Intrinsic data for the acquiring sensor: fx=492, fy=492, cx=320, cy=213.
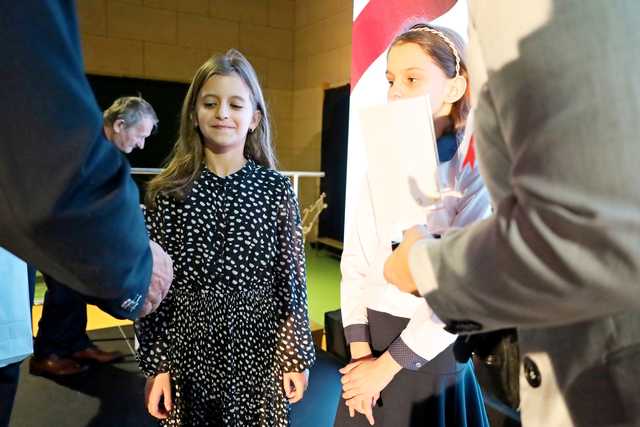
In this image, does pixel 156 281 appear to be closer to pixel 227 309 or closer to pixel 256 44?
pixel 227 309

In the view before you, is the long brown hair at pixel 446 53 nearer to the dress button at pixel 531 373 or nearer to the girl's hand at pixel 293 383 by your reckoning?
the dress button at pixel 531 373

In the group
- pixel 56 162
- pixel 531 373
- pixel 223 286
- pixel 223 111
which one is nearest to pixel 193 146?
pixel 223 111

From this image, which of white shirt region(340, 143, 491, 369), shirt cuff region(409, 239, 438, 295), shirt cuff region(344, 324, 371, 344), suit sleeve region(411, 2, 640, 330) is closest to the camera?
suit sleeve region(411, 2, 640, 330)

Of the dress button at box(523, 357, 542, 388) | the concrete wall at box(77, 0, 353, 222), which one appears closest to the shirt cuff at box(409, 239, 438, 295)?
the dress button at box(523, 357, 542, 388)

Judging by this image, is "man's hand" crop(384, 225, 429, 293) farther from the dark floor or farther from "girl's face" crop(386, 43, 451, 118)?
the dark floor

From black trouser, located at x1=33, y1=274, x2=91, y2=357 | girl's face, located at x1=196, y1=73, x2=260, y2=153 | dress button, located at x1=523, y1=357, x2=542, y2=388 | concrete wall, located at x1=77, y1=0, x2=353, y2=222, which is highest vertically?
concrete wall, located at x1=77, y1=0, x2=353, y2=222

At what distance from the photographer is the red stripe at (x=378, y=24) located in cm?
173

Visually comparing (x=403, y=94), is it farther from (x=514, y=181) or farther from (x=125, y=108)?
(x=125, y=108)

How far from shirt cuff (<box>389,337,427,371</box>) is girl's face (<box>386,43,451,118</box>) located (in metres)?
0.51

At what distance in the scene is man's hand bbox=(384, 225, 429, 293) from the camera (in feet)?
1.86

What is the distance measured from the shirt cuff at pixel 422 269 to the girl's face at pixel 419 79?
61 centimetres

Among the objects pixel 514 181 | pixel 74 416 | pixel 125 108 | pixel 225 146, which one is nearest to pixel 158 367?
pixel 225 146

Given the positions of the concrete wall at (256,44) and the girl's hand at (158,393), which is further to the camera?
the concrete wall at (256,44)

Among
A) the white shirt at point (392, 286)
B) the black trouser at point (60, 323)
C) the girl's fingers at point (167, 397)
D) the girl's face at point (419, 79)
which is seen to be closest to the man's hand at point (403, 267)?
the white shirt at point (392, 286)
